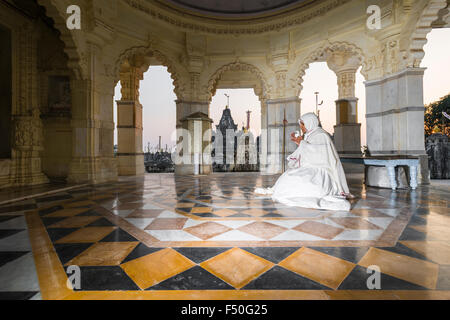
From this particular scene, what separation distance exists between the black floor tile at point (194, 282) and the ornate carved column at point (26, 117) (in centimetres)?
708

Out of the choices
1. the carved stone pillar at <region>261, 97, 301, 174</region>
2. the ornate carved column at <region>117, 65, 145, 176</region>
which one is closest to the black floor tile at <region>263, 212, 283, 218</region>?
the carved stone pillar at <region>261, 97, 301, 174</region>

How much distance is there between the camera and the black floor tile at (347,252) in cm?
159

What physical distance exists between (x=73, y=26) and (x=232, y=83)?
8.53 metres

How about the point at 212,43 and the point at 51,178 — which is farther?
the point at 212,43

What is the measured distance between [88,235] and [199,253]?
4.19 ft

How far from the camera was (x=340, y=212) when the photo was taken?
291cm

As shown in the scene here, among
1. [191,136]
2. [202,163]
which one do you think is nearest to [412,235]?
[202,163]

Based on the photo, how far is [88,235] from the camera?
2.10 meters

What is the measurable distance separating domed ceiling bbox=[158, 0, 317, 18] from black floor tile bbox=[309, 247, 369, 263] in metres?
9.90

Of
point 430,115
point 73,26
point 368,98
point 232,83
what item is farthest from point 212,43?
point 430,115

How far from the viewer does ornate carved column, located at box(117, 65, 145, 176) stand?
8.95 metres

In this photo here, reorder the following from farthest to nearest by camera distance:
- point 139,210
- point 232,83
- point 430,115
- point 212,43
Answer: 1. point 430,115
2. point 232,83
3. point 212,43
4. point 139,210
